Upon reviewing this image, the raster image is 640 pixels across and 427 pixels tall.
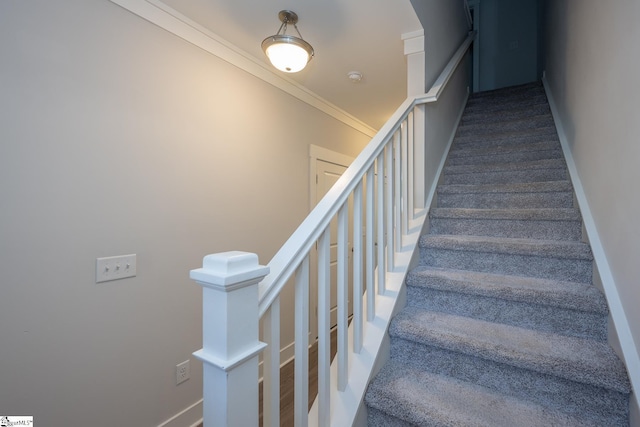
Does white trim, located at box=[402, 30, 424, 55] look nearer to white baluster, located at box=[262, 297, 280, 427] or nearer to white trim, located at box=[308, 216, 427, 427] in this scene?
white trim, located at box=[308, 216, 427, 427]

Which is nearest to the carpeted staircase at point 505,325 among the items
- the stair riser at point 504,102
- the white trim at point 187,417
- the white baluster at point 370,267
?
the white baluster at point 370,267

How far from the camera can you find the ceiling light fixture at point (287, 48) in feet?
5.41

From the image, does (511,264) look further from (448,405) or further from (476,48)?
(476,48)

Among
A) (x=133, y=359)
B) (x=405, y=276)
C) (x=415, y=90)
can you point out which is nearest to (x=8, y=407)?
(x=133, y=359)

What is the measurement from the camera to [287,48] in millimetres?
1687

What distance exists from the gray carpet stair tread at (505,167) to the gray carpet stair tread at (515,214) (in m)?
0.57

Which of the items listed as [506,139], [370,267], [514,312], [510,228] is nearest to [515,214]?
[510,228]

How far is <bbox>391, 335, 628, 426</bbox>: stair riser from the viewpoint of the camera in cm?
98

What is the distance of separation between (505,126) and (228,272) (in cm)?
312

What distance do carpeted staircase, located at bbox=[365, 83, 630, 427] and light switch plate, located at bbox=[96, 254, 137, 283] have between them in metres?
1.29

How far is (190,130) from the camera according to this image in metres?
1.83

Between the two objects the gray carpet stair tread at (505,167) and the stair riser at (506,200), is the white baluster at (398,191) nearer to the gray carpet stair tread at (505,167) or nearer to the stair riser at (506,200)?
the stair riser at (506,200)

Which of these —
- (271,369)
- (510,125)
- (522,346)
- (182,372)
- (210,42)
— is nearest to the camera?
(271,369)

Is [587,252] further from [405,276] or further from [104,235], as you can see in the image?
[104,235]
